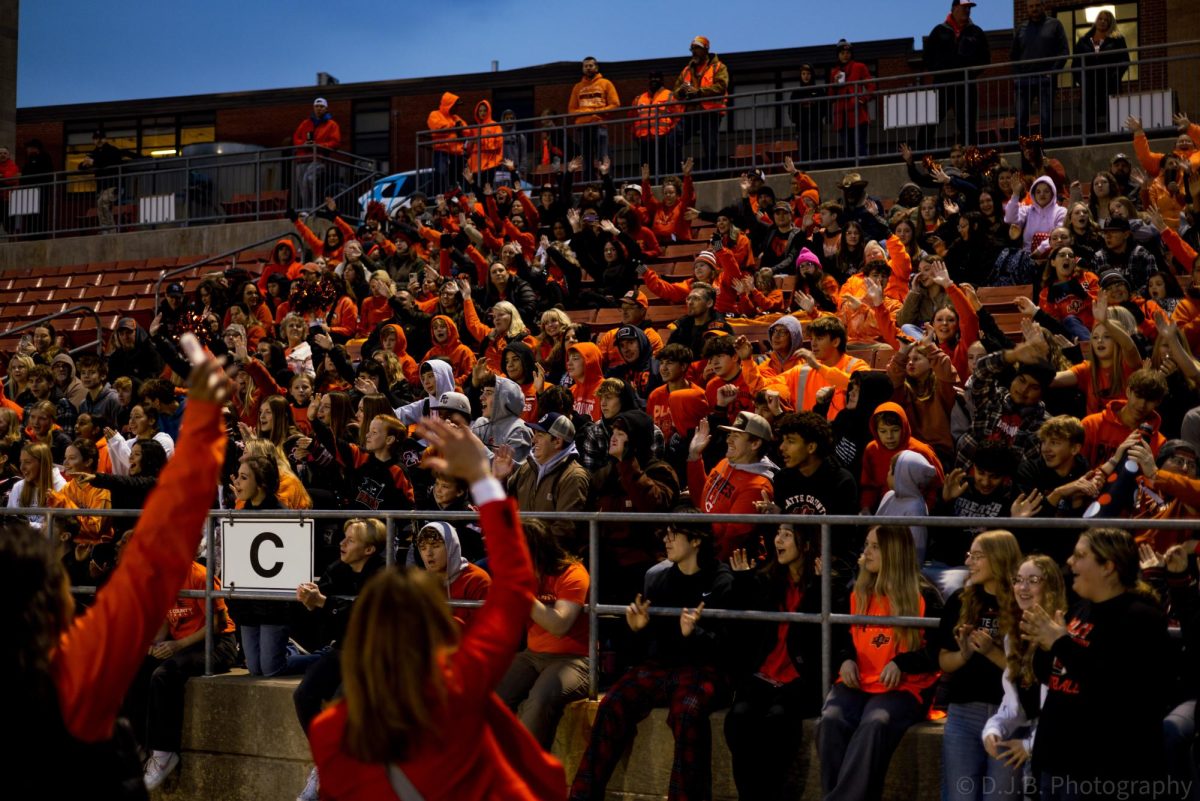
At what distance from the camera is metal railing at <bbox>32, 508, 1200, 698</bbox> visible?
659 centimetres

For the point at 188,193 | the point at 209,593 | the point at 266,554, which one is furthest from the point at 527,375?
the point at 188,193

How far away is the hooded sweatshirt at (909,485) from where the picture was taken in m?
8.24

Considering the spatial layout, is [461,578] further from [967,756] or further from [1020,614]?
[1020,614]

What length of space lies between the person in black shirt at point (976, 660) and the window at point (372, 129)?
3302 cm

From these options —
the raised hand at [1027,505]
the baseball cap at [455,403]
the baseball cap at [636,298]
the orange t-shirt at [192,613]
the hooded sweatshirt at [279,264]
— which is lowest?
the orange t-shirt at [192,613]

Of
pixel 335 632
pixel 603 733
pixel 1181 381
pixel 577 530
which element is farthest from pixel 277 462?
pixel 1181 381

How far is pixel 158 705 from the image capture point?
A: 925cm

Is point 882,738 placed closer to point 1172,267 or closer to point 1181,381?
point 1181,381

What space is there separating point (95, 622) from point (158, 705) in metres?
6.08

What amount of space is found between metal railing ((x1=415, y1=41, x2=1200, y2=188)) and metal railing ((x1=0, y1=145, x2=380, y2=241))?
109 inches

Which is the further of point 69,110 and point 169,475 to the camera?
point 69,110

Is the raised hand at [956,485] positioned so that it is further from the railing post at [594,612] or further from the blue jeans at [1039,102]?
the blue jeans at [1039,102]

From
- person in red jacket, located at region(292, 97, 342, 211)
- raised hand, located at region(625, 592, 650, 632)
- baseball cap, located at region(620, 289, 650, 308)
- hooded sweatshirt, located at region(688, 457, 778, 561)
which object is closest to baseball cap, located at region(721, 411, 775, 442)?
hooded sweatshirt, located at region(688, 457, 778, 561)

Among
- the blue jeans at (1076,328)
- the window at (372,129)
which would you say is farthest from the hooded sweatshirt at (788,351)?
the window at (372,129)
